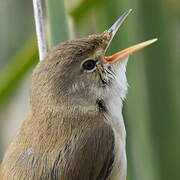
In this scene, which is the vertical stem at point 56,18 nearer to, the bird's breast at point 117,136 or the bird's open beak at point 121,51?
the bird's open beak at point 121,51

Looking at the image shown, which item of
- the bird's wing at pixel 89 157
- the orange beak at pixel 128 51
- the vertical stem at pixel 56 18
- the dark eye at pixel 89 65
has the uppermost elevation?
the vertical stem at pixel 56 18

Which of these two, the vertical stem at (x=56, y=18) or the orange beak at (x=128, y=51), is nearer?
the vertical stem at (x=56, y=18)

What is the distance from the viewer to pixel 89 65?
267 cm

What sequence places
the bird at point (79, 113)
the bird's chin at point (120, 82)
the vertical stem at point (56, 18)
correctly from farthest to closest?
the bird's chin at point (120, 82)
the bird at point (79, 113)
the vertical stem at point (56, 18)

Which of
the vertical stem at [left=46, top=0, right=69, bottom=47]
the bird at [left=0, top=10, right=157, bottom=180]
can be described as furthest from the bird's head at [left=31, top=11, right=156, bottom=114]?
the vertical stem at [left=46, top=0, right=69, bottom=47]

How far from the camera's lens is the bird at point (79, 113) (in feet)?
8.25

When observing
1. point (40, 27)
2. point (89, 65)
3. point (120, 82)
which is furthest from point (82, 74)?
point (40, 27)

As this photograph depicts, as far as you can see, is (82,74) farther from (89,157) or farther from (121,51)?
(89,157)

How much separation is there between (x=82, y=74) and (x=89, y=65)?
5 cm

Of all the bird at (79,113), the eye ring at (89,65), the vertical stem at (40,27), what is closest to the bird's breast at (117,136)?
the bird at (79,113)

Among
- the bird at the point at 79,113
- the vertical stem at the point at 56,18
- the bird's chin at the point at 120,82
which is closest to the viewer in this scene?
the vertical stem at the point at 56,18

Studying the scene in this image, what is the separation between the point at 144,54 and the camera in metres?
2.82

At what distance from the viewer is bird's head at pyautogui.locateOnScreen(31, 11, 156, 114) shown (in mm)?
2576

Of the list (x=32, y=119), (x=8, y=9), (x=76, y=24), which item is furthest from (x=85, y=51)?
(x=8, y=9)
